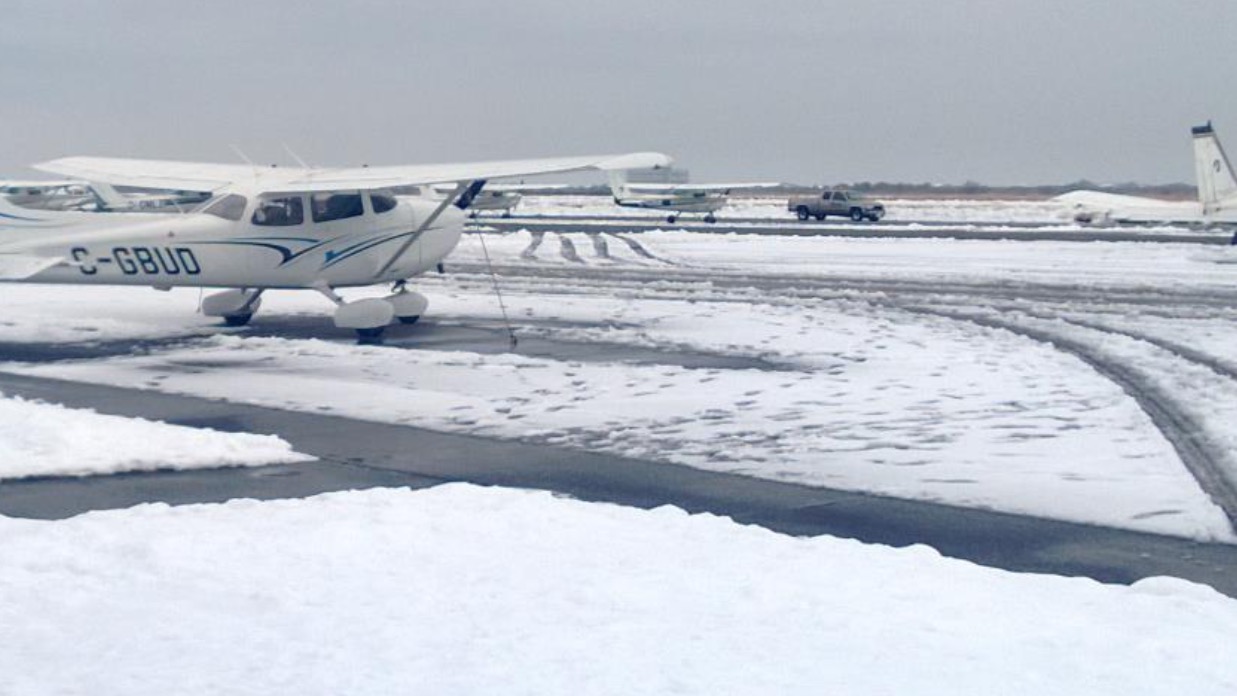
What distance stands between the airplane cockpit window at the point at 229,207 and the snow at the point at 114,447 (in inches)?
308

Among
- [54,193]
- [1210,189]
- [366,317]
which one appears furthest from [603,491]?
[54,193]

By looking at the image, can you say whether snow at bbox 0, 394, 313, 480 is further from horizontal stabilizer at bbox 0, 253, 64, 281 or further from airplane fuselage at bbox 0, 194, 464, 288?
airplane fuselage at bbox 0, 194, 464, 288

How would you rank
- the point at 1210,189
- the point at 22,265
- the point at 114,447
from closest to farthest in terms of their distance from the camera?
the point at 114,447, the point at 22,265, the point at 1210,189

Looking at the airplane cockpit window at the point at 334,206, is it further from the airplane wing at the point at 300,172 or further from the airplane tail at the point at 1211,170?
the airplane tail at the point at 1211,170

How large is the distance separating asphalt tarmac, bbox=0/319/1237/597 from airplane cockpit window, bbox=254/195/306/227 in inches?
265

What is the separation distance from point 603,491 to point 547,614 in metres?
3.49

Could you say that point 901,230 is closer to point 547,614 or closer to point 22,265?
point 22,265

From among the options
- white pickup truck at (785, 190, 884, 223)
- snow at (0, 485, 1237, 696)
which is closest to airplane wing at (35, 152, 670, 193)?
snow at (0, 485, 1237, 696)

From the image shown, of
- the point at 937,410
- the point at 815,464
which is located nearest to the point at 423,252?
the point at 937,410

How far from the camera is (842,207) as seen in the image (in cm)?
6400

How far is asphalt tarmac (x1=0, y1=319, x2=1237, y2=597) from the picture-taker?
25.0 feet

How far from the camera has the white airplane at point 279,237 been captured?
59.2 feet

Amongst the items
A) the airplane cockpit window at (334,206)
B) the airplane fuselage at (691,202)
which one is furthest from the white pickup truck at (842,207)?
the airplane cockpit window at (334,206)

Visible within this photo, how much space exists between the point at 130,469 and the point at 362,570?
3.80 meters
